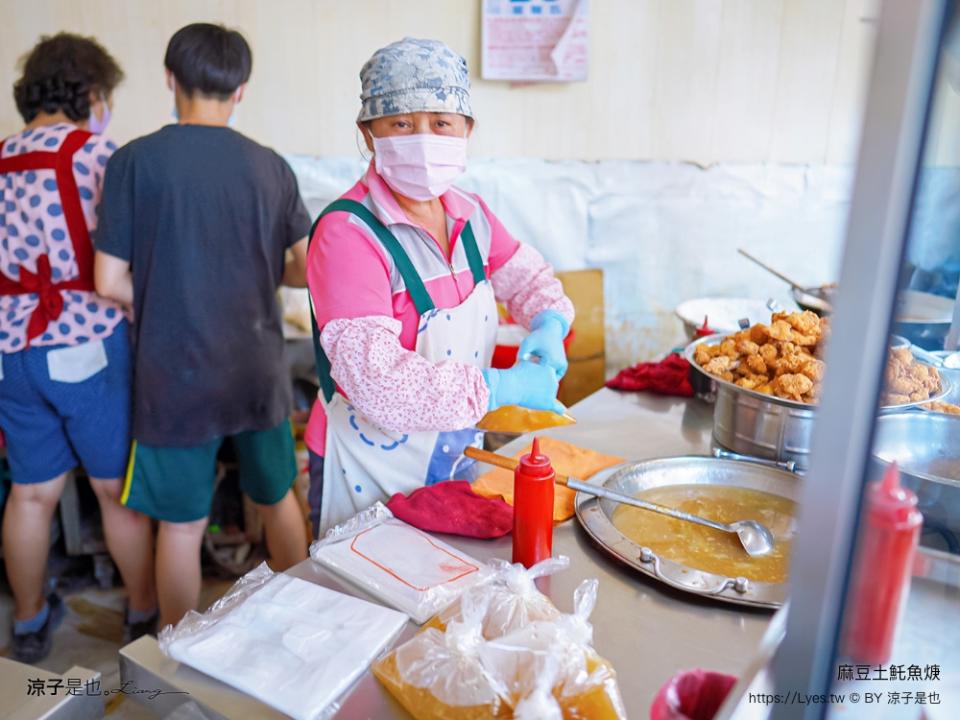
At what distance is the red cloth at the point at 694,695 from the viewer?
73cm

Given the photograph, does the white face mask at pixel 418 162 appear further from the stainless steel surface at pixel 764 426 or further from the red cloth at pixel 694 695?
the red cloth at pixel 694 695

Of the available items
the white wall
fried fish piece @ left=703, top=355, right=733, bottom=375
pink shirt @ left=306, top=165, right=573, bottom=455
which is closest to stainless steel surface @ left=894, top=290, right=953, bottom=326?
fried fish piece @ left=703, top=355, right=733, bottom=375

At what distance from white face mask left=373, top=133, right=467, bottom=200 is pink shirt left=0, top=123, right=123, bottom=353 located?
113 centimetres

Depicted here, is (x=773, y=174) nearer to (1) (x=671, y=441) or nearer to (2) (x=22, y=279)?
(1) (x=671, y=441)

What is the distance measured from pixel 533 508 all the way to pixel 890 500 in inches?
25.2

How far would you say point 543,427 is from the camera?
1887 millimetres

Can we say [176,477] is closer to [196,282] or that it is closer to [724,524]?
[196,282]

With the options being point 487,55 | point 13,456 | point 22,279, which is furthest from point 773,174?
point 13,456

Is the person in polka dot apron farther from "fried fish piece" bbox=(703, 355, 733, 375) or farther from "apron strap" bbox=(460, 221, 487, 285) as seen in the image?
"fried fish piece" bbox=(703, 355, 733, 375)

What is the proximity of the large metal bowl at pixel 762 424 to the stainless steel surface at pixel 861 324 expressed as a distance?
39.0 inches

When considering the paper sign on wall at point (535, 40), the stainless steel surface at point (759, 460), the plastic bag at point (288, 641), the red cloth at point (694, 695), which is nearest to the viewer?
the red cloth at point (694, 695)

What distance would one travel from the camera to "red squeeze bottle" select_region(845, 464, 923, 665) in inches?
21.6

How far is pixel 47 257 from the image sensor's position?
2186mm

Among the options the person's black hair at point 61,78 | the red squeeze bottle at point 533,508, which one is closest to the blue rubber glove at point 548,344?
the red squeeze bottle at point 533,508
